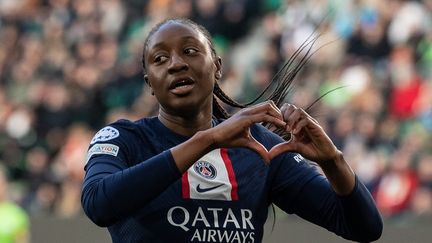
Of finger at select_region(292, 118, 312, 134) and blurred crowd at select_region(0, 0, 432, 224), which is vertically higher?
blurred crowd at select_region(0, 0, 432, 224)

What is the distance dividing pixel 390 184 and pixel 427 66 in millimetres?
1361

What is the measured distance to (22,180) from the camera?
11992 mm

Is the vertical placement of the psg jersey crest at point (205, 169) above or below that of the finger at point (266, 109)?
below

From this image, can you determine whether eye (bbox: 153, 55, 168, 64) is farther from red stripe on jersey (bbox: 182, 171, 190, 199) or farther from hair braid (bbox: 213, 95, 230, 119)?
hair braid (bbox: 213, 95, 230, 119)

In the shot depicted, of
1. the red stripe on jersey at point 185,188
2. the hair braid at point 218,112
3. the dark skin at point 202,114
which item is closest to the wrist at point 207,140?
the dark skin at point 202,114

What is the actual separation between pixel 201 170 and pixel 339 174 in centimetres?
51

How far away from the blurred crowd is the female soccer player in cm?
539

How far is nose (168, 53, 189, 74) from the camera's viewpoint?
3980 millimetres

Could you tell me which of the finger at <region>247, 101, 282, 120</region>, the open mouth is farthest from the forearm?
the open mouth

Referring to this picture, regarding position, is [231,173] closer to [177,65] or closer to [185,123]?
[185,123]

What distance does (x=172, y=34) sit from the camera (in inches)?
160

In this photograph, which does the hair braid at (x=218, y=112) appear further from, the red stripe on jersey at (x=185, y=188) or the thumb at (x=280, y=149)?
the thumb at (x=280, y=149)

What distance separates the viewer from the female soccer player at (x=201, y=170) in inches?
148

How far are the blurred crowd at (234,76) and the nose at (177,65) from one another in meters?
5.71
